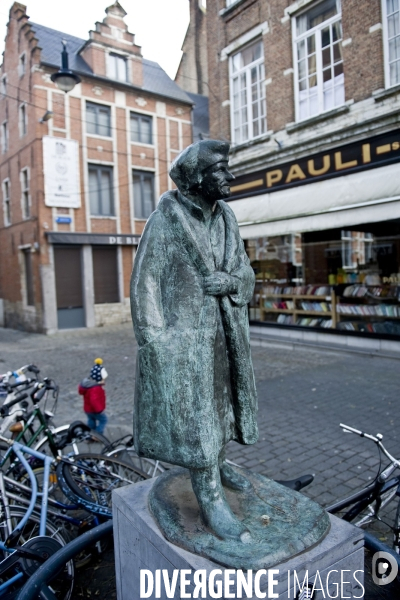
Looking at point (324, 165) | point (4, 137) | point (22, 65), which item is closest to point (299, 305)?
point (324, 165)

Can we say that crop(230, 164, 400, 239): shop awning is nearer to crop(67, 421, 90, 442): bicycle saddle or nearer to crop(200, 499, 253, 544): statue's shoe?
crop(67, 421, 90, 442): bicycle saddle

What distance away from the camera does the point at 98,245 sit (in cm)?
1955

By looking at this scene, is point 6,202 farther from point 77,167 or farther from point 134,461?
point 134,461

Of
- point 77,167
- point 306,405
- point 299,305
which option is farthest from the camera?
point 77,167

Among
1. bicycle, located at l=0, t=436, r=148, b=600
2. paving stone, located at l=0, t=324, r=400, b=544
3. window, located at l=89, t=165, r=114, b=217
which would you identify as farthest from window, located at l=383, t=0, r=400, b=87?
window, located at l=89, t=165, r=114, b=217

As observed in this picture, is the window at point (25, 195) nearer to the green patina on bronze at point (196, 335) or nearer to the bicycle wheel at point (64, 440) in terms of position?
the bicycle wheel at point (64, 440)

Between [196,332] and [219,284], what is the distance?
0.22 m

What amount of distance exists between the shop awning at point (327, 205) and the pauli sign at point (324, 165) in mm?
183

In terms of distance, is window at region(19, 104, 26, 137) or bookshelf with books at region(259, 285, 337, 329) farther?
window at region(19, 104, 26, 137)

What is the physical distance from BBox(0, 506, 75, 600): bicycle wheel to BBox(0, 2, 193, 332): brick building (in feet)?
52.2

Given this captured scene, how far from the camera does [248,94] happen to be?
12969mm

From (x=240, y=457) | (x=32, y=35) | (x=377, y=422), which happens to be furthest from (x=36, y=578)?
(x=32, y=35)

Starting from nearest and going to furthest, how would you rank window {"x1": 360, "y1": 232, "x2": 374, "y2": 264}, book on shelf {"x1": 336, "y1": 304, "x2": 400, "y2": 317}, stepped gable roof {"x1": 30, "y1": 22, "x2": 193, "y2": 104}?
1. book on shelf {"x1": 336, "y1": 304, "x2": 400, "y2": 317}
2. window {"x1": 360, "y1": 232, "x2": 374, "y2": 264}
3. stepped gable roof {"x1": 30, "y1": 22, "x2": 193, "y2": 104}

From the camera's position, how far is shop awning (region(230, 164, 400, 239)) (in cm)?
917
